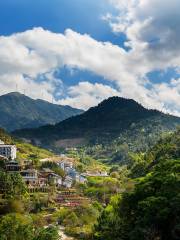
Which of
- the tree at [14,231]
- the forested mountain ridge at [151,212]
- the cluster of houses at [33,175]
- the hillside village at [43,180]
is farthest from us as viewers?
the cluster of houses at [33,175]

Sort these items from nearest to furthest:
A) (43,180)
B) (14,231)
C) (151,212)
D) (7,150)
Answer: (151,212) → (14,231) → (43,180) → (7,150)

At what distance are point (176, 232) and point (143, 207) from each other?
421 cm

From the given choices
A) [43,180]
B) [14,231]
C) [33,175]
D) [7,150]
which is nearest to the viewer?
[14,231]

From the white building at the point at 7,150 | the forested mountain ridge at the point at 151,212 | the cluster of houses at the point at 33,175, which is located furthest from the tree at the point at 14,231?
the white building at the point at 7,150

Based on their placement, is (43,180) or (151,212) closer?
(151,212)

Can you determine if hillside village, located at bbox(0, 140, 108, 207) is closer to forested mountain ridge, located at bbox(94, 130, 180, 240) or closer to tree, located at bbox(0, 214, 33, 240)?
tree, located at bbox(0, 214, 33, 240)

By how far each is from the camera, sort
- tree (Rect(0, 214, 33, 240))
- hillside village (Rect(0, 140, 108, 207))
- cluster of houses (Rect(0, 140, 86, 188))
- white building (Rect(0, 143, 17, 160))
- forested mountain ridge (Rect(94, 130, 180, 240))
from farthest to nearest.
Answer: white building (Rect(0, 143, 17, 160))
cluster of houses (Rect(0, 140, 86, 188))
hillside village (Rect(0, 140, 108, 207))
tree (Rect(0, 214, 33, 240))
forested mountain ridge (Rect(94, 130, 180, 240))

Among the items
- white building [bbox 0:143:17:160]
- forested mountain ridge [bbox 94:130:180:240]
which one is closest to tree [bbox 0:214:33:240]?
forested mountain ridge [bbox 94:130:180:240]

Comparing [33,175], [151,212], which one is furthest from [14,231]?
[33,175]

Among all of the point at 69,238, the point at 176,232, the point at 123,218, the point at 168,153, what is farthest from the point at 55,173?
the point at 176,232

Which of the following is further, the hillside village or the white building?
the white building

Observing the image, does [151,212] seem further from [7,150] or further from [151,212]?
[7,150]

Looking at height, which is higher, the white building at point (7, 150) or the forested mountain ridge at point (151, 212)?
the white building at point (7, 150)

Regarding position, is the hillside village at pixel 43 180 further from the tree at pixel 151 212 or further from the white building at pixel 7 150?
the tree at pixel 151 212
